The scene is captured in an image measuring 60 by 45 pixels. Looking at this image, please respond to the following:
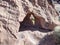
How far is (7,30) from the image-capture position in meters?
6.42

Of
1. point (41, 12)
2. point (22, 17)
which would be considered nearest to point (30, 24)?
point (41, 12)

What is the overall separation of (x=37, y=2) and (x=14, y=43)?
189 centimetres

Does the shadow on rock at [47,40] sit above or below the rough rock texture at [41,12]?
below

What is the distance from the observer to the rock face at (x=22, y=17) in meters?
6.42

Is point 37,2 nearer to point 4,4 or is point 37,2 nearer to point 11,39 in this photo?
point 4,4

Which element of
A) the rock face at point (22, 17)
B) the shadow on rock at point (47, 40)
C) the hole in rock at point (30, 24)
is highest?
the rock face at point (22, 17)

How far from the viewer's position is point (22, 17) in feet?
23.2

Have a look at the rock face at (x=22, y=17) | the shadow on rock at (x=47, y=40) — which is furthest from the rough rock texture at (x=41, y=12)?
the shadow on rock at (x=47, y=40)

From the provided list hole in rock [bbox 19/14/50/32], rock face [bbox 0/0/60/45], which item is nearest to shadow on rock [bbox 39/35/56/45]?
rock face [bbox 0/0/60/45]

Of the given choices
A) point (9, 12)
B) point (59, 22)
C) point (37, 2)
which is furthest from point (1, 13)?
point (59, 22)

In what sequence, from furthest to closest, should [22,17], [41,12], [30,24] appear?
[30,24], [41,12], [22,17]

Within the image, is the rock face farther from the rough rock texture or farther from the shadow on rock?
the shadow on rock

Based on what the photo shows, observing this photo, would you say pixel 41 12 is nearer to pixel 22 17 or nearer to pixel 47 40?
pixel 22 17

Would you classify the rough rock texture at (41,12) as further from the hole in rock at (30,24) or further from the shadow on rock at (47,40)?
the shadow on rock at (47,40)
